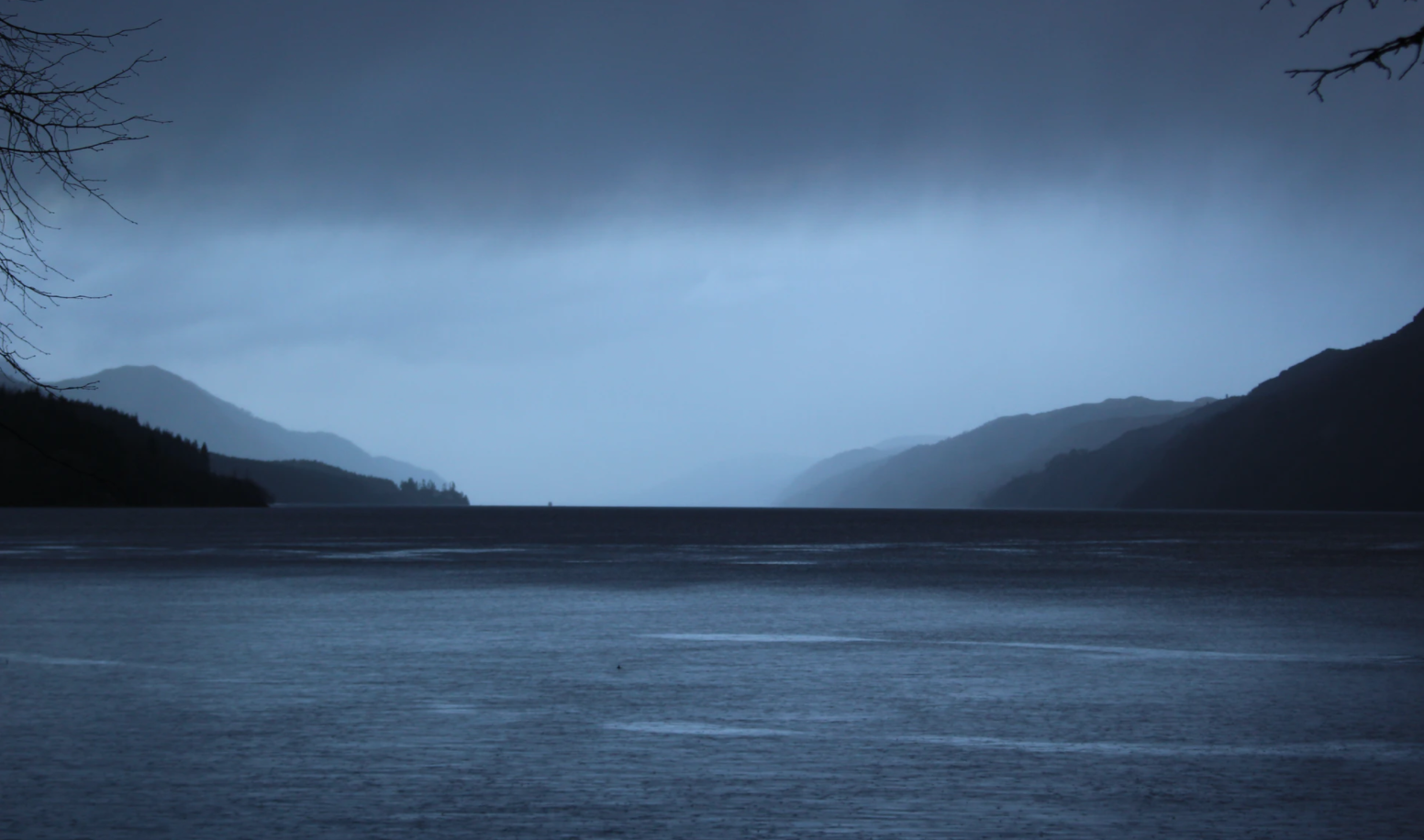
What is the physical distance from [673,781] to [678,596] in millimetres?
34413

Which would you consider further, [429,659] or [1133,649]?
[1133,649]

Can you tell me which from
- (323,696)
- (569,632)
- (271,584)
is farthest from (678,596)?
(323,696)

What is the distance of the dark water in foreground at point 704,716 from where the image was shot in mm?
13992

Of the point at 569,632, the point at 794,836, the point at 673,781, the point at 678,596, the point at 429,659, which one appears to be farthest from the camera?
the point at 678,596

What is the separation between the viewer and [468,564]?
7831cm

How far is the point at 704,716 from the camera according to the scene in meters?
20.5

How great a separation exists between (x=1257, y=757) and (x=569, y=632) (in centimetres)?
2065

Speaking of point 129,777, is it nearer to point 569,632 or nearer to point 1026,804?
point 1026,804

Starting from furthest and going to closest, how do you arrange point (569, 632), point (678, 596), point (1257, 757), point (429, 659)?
1. point (678, 596)
2. point (569, 632)
3. point (429, 659)
4. point (1257, 757)

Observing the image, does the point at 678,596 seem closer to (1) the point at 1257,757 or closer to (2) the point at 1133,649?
(2) the point at 1133,649

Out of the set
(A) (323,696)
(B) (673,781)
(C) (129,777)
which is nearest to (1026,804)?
(B) (673,781)

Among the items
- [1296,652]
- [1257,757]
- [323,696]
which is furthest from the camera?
[1296,652]

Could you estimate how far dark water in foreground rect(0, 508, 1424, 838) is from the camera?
1399 cm

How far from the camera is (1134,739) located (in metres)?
18.7
